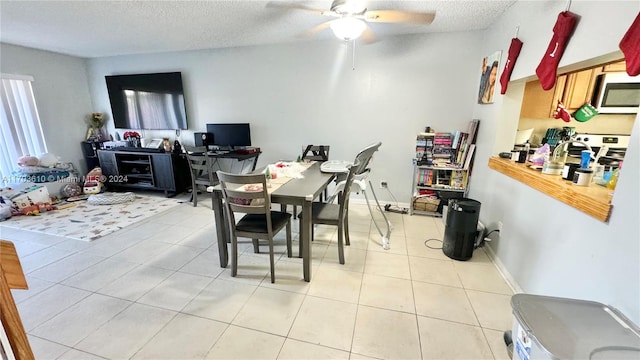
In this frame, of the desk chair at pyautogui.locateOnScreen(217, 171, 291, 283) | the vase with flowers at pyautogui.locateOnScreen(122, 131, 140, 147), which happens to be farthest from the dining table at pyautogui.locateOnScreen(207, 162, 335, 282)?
the vase with flowers at pyautogui.locateOnScreen(122, 131, 140, 147)

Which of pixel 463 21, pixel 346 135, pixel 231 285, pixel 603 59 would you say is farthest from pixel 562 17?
pixel 231 285

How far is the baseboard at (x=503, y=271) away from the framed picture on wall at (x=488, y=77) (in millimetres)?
1541

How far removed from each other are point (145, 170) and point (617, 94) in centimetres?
650

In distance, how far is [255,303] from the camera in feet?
5.98

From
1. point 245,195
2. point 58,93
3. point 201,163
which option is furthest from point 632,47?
point 58,93

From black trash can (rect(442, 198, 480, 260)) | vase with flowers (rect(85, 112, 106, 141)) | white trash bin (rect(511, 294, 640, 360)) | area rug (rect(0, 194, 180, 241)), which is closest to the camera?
white trash bin (rect(511, 294, 640, 360))

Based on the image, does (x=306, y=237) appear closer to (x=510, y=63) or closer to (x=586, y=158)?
(x=586, y=158)

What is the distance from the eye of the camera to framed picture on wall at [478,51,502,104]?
2.63 m

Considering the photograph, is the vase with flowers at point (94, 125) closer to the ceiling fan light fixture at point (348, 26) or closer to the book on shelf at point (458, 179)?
the ceiling fan light fixture at point (348, 26)

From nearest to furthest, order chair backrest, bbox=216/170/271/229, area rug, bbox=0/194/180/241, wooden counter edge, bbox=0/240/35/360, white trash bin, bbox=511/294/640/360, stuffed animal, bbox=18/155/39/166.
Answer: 1. wooden counter edge, bbox=0/240/35/360
2. white trash bin, bbox=511/294/640/360
3. chair backrest, bbox=216/170/271/229
4. area rug, bbox=0/194/180/241
5. stuffed animal, bbox=18/155/39/166

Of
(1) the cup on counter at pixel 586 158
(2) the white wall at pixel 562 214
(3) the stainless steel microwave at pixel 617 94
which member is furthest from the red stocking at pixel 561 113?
(1) the cup on counter at pixel 586 158

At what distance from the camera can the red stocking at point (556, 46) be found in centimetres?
154

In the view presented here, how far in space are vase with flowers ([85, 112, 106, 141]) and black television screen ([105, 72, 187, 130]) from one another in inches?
14.9

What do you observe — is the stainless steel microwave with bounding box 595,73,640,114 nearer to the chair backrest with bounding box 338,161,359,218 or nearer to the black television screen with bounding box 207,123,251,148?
the chair backrest with bounding box 338,161,359,218
